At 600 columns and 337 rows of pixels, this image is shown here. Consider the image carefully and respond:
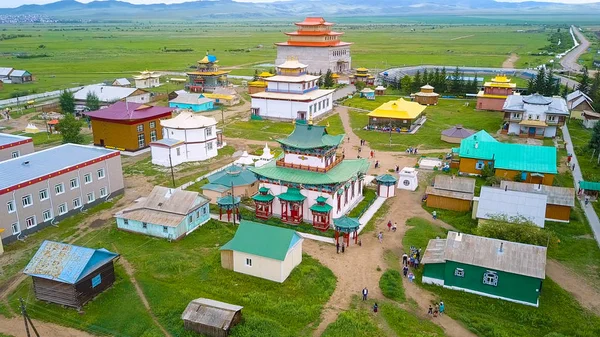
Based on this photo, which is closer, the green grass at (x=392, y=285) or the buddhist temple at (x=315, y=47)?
the green grass at (x=392, y=285)

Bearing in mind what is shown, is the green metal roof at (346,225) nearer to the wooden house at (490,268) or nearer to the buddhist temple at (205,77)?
the wooden house at (490,268)

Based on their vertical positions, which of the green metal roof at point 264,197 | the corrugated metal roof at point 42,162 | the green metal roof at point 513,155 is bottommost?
the green metal roof at point 264,197

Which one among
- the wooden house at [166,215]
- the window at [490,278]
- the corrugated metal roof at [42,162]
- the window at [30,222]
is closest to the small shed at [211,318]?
the wooden house at [166,215]

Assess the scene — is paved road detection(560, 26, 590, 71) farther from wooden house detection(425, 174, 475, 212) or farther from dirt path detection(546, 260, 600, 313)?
dirt path detection(546, 260, 600, 313)

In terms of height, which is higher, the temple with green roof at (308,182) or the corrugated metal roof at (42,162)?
the corrugated metal roof at (42,162)

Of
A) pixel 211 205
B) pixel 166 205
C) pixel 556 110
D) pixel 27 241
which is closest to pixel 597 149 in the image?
pixel 556 110

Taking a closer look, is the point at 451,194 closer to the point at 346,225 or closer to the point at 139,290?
the point at 346,225

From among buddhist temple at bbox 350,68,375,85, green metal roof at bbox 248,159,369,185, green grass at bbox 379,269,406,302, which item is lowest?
green grass at bbox 379,269,406,302

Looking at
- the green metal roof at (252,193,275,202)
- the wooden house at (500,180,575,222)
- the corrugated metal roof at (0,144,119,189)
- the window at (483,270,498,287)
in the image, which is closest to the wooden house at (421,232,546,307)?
the window at (483,270,498,287)
